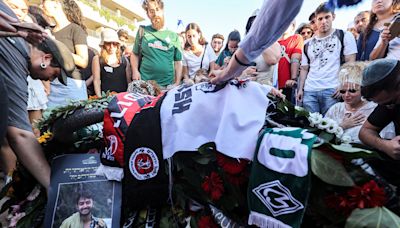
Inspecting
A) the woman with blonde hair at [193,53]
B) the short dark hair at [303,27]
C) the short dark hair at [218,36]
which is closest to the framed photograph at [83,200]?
the woman with blonde hair at [193,53]

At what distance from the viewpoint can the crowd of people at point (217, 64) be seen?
1525 mm

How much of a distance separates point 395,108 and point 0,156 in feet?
8.83

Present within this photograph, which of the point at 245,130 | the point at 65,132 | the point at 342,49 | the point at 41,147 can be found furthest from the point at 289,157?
the point at 342,49

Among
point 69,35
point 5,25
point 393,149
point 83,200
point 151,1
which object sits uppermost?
point 151,1

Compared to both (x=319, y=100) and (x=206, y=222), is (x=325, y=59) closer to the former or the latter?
(x=319, y=100)

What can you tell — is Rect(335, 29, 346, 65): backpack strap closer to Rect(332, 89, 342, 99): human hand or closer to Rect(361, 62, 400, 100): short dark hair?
Rect(332, 89, 342, 99): human hand

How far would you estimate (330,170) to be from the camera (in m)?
1.16

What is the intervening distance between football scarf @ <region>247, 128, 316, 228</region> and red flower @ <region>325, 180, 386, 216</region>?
0.13 meters

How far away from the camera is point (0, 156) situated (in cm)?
247

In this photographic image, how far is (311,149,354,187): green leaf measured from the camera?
1143 millimetres

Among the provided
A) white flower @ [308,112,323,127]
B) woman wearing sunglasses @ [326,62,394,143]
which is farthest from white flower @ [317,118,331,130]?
woman wearing sunglasses @ [326,62,394,143]

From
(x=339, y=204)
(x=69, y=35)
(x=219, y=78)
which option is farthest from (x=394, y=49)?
(x=69, y=35)

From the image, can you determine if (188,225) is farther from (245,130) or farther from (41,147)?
(41,147)

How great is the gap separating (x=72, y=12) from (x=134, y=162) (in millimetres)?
2455
